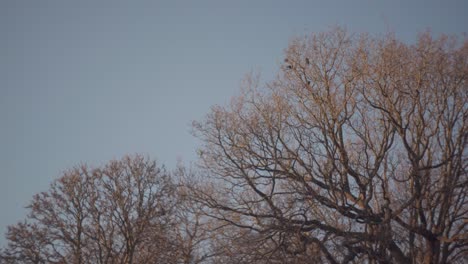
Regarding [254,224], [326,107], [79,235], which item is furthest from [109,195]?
[326,107]

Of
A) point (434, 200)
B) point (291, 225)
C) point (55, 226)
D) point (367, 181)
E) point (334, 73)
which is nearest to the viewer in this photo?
point (291, 225)

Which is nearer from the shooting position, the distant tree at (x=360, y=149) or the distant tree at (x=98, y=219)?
the distant tree at (x=360, y=149)

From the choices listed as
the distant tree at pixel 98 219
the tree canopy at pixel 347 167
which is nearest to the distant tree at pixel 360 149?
the tree canopy at pixel 347 167

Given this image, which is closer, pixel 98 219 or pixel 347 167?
pixel 347 167

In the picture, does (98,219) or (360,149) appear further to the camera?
(98,219)

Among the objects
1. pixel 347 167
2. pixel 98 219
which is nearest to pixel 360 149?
pixel 347 167

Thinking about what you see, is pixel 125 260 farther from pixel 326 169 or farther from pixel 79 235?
pixel 326 169

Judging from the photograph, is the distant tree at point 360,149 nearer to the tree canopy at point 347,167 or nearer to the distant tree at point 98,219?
the tree canopy at point 347,167

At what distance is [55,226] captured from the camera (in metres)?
19.6

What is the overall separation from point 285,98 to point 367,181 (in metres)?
3.62

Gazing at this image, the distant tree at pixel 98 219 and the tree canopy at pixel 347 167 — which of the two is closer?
the tree canopy at pixel 347 167

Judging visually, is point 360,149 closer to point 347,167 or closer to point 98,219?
point 347,167

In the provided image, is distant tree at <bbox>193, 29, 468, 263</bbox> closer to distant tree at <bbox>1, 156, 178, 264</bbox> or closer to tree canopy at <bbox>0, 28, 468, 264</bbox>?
tree canopy at <bbox>0, 28, 468, 264</bbox>

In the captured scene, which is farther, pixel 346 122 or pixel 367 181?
pixel 346 122
